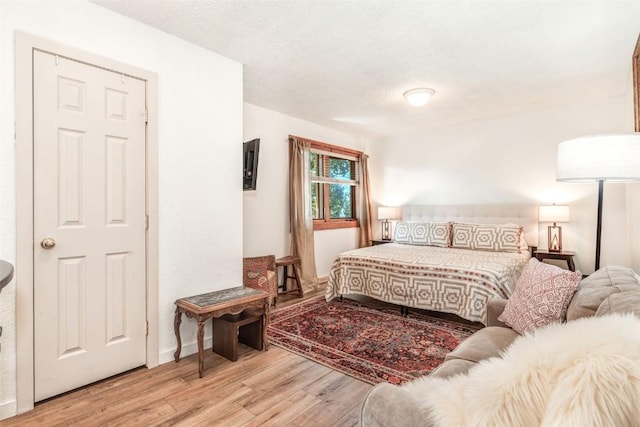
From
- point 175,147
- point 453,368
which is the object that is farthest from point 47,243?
point 453,368

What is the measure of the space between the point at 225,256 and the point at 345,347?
4.19 ft

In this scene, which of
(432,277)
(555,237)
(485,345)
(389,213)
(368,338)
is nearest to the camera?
(485,345)

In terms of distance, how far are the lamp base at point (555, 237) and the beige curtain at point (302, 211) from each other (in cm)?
318

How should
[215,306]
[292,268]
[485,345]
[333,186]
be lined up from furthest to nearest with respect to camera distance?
[333,186] → [292,268] → [215,306] → [485,345]

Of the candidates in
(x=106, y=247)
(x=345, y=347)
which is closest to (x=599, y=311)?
(x=345, y=347)

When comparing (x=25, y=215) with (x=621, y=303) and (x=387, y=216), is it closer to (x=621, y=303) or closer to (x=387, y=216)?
(x=621, y=303)

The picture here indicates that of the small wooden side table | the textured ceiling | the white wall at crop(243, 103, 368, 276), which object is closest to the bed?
the white wall at crop(243, 103, 368, 276)

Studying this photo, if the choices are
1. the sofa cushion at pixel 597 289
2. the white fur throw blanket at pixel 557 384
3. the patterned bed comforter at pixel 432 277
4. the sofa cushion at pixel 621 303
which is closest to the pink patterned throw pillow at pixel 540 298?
the sofa cushion at pixel 597 289

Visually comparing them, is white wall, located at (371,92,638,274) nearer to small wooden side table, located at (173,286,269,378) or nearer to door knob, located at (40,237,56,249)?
small wooden side table, located at (173,286,269,378)

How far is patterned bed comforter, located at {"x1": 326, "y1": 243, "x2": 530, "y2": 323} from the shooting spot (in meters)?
3.10

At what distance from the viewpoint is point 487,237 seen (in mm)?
4324

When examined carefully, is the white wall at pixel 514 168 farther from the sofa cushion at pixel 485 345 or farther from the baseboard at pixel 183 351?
the baseboard at pixel 183 351

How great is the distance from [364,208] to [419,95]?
2562 millimetres

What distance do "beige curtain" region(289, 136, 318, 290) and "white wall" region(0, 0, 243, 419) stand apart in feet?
5.35
